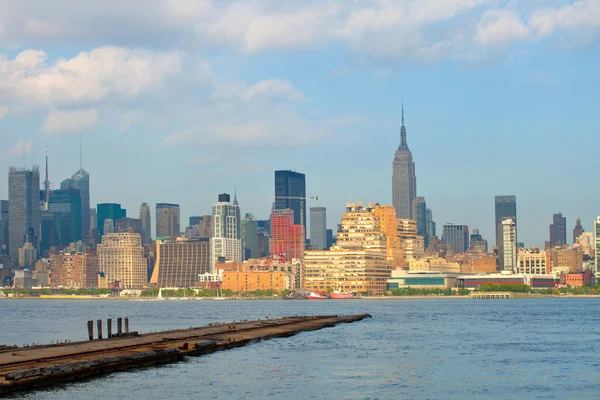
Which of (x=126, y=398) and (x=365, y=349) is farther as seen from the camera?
(x=365, y=349)

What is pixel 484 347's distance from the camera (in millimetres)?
102000

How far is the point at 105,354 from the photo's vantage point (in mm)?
79000

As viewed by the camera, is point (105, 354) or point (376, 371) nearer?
point (376, 371)

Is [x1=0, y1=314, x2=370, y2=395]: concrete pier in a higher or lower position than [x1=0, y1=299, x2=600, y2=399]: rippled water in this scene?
higher

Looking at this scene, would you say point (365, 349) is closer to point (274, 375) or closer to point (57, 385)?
point (274, 375)

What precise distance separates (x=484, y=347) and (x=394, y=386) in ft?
113

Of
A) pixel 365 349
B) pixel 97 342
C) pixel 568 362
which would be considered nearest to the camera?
pixel 568 362

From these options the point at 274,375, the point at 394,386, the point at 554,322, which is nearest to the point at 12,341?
the point at 274,375

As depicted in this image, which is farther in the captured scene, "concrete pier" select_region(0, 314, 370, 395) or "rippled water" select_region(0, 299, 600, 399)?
"rippled water" select_region(0, 299, 600, 399)

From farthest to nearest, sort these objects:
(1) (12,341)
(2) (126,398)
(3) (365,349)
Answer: (1) (12,341) < (3) (365,349) < (2) (126,398)

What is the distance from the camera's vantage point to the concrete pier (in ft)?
216

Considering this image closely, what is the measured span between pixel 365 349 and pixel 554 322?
221 feet

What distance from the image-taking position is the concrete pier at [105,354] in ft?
216

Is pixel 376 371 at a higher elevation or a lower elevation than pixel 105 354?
lower
